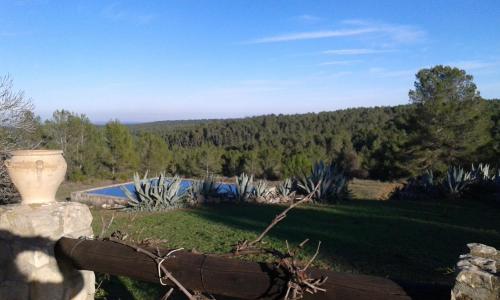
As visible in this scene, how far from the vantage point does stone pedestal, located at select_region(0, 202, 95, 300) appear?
2277mm

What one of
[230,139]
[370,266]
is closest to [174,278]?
[370,266]

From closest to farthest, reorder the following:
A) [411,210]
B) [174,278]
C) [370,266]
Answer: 1. [174,278]
2. [370,266]
3. [411,210]

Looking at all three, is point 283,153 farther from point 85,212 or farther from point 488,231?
point 85,212

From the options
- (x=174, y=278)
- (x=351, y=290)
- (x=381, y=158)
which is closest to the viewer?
(x=351, y=290)

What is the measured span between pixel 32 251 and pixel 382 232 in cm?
567

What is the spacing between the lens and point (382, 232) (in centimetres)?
673

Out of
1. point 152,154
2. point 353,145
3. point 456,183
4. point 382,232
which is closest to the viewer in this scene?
point 382,232

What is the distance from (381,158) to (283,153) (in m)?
10.4

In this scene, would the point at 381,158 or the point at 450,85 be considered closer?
the point at 450,85

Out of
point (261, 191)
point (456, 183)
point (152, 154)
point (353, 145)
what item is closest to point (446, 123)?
point (456, 183)

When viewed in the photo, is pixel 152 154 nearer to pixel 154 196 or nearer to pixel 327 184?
pixel 154 196

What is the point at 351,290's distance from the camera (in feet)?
4.69

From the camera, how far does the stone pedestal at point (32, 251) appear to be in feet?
7.47

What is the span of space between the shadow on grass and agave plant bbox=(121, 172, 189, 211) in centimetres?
116
